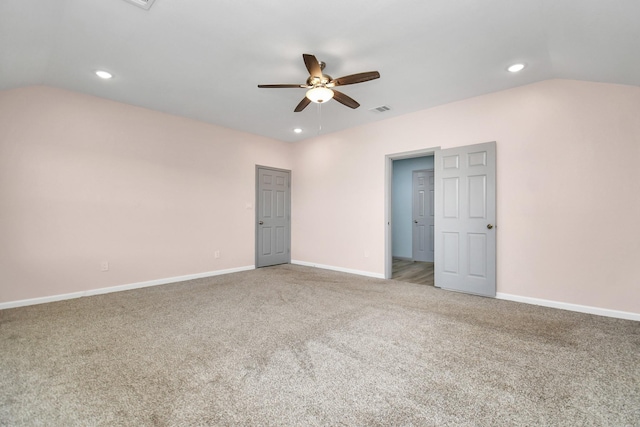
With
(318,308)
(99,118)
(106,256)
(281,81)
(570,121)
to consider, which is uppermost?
(281,81)

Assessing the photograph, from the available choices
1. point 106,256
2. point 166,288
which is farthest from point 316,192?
point 106,256

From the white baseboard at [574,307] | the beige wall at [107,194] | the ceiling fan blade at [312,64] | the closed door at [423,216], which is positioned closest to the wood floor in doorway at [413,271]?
the closed door at [423,216]

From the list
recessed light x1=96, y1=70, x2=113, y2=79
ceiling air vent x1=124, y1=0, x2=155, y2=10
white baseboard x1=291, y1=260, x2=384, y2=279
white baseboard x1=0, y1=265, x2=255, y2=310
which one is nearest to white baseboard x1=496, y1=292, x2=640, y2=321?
white baseboard x1=291, y1=260, x2=384, y2=279

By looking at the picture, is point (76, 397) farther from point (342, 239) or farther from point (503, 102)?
point (503, 102)

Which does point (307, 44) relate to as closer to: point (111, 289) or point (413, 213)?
point (111, 289)

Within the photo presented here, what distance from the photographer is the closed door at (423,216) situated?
6.58 meters

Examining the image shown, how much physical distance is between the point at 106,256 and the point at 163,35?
3176mm

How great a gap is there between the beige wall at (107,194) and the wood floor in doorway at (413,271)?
3223mm

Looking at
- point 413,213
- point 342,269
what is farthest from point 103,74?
point 413,213

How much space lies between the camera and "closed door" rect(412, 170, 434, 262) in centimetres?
658

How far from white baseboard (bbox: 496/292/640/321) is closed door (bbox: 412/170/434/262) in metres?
2.97

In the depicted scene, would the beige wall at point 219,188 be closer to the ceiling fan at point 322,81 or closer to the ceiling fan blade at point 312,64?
the ceiling fan at point 322,81

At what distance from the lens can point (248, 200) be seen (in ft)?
18.6

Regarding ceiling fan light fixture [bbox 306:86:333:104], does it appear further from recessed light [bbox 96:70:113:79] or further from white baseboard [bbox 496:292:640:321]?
white baseboard [bbox 496:292:640:321]
